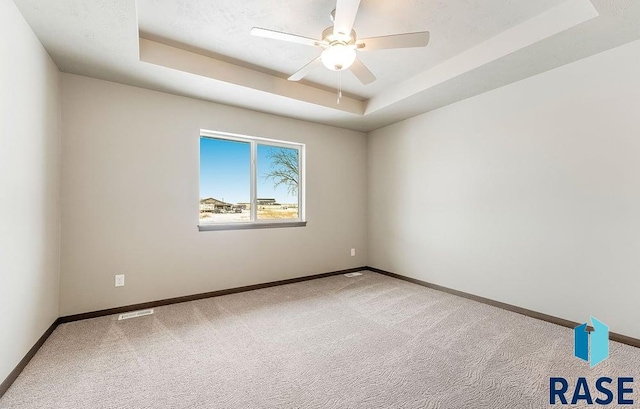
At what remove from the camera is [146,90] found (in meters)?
3.03

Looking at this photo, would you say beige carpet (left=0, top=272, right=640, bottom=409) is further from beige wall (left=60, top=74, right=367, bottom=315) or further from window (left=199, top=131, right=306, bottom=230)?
window (left=199, top=131, right=306, bottom=230)

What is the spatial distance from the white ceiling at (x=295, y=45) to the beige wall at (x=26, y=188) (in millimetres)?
258

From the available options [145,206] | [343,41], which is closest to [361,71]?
[343,41]

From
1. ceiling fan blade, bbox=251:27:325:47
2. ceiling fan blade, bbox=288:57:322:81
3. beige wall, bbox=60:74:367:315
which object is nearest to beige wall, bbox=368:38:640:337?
beige wall, bbox=60:74:367:315

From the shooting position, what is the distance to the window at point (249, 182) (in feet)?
11.5

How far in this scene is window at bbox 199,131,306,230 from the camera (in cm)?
351

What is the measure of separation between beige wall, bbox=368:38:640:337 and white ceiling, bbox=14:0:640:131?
0.96 ft

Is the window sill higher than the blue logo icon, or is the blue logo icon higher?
the window sill

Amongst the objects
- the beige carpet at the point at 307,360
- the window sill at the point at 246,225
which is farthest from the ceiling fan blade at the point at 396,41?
the window sill at the point at 246,225

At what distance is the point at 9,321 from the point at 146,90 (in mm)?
2348

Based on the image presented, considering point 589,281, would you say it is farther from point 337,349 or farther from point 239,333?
point 239,333

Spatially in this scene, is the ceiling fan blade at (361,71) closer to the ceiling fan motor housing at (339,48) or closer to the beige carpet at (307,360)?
the ceiling fan motor housing at (339,48)

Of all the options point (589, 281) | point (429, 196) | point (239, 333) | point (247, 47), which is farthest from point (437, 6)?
point (239, 333)

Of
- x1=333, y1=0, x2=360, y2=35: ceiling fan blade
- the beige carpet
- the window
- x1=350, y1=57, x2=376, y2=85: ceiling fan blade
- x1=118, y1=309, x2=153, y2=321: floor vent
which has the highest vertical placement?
x1=333, y1=0, x2=360, y2=35: ceiling fan blade
